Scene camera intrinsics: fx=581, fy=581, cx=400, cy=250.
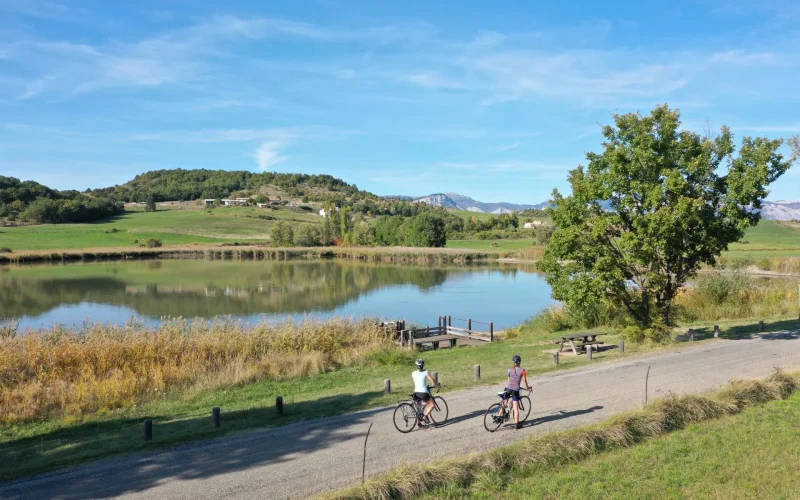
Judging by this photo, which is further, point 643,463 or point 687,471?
point 643,463

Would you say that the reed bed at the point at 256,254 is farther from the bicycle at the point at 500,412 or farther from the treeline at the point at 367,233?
the bicycle at the point at 500,412

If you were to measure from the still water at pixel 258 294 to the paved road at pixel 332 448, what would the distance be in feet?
44.7

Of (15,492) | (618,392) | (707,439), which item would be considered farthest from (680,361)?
(15,492)

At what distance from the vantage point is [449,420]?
1245cm

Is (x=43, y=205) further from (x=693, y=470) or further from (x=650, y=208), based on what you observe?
(x=693, y=470)

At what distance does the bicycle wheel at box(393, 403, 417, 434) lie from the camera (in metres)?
11.7

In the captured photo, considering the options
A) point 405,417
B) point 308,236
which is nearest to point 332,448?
point 405,417

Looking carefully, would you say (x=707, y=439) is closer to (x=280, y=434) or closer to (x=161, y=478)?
(x=280, y=434)

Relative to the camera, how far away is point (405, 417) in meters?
11.7

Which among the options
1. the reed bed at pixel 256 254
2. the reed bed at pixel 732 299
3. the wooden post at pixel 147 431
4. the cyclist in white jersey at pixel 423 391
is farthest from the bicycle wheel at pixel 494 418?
the reed bed at pixel 256 254

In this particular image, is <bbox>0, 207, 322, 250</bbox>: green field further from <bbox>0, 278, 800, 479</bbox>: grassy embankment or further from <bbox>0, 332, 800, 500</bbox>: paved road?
<bbox>0, 332, 800, 500</bbox>: paved road

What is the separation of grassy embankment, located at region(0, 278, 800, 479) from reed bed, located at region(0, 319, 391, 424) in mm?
41

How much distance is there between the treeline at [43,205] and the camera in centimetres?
13288

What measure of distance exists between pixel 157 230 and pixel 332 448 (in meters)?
131
